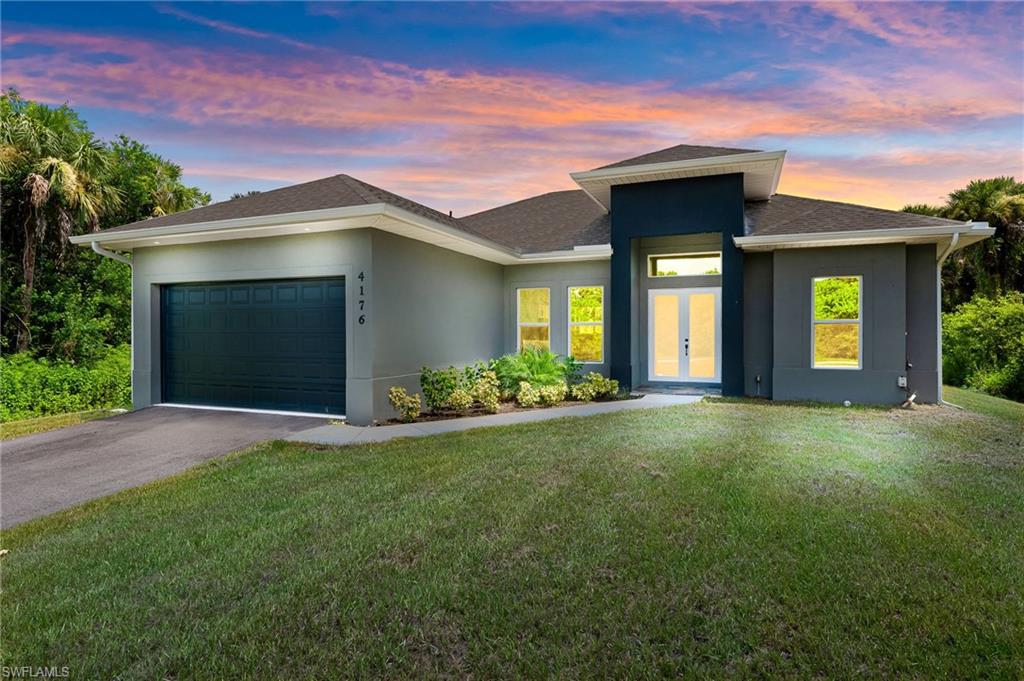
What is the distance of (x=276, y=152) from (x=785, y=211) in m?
12.9

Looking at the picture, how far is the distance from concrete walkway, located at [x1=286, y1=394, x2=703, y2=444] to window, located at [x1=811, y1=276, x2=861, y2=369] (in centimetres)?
275

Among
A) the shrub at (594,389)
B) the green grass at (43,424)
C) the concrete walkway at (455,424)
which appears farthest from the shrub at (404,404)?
the green grass at (43,424)

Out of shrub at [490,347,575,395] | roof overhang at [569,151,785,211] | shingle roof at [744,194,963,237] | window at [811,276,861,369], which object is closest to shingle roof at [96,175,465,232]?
shrub at [490,347,575,395]

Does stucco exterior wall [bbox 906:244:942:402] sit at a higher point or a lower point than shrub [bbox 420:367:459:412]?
higher

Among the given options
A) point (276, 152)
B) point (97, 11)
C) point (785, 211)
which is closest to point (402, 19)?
point (97, 11)

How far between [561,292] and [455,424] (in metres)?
5.69

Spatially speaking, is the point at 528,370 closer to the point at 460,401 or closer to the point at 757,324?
the point at 460,401

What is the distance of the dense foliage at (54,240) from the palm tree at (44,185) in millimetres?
22

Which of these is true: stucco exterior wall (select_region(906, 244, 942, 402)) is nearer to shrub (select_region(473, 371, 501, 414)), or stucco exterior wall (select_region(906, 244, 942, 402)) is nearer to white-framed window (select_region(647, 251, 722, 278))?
white-framed window (select_region(647, 251, 722, 278))

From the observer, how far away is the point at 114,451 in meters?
7.45

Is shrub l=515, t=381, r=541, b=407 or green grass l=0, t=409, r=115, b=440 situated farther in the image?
shrub l=515, t=381, r=541, b=407

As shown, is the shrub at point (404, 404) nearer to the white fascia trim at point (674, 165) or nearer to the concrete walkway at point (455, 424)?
the concrete walkway at point (455, 424)

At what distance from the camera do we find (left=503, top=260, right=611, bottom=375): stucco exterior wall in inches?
514

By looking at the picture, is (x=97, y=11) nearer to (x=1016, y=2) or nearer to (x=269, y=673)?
(x=269, y=673)
